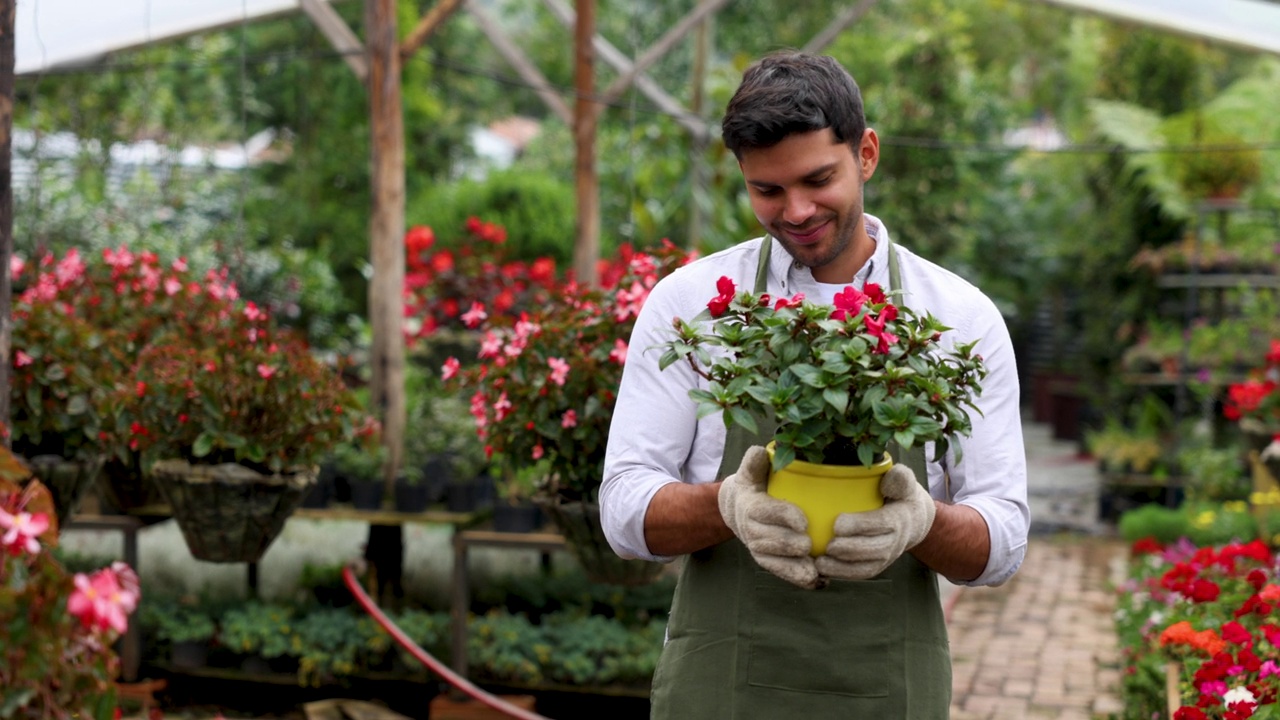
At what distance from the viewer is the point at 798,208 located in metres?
1.78

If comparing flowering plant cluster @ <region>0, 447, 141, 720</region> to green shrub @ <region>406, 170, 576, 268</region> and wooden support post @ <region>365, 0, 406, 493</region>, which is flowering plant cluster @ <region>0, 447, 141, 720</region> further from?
green shrub @ <region>406, 170, 576, 268</region>

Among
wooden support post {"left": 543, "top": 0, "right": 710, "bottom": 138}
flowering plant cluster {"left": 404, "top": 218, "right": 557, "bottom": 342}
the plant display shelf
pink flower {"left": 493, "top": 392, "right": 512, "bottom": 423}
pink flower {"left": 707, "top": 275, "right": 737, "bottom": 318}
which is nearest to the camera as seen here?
pink flower {"left": 707, "top": 275, "right": 737, "bottom": 318}

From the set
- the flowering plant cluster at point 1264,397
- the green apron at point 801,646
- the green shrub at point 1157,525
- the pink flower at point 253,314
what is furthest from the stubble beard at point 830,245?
the green shrub at point 1157,525

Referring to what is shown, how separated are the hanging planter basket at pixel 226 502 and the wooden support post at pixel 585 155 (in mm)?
2096

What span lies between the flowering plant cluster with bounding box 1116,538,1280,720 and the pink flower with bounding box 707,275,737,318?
1.48 metres

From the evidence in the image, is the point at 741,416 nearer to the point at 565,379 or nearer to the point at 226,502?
the point at 565,379

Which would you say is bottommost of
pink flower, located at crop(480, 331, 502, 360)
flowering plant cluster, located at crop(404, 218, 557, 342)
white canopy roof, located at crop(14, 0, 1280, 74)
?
pink flower, located at crop(480, 331, 502, 360)

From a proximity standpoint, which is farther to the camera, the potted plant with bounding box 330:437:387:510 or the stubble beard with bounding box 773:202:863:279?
the potted plant with bounding box 330:437:387:510

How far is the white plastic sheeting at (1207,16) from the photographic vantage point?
6.79 m

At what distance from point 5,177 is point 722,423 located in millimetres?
1479

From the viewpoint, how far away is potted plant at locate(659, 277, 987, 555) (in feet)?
5.24

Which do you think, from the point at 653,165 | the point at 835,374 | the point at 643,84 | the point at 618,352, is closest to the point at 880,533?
the point at 835,374

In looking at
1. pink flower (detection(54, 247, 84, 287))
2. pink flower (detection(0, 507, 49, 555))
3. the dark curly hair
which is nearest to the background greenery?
pink flower (detection(54, 247, 84, 287))

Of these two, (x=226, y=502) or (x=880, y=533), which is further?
(x=226, y=502)
